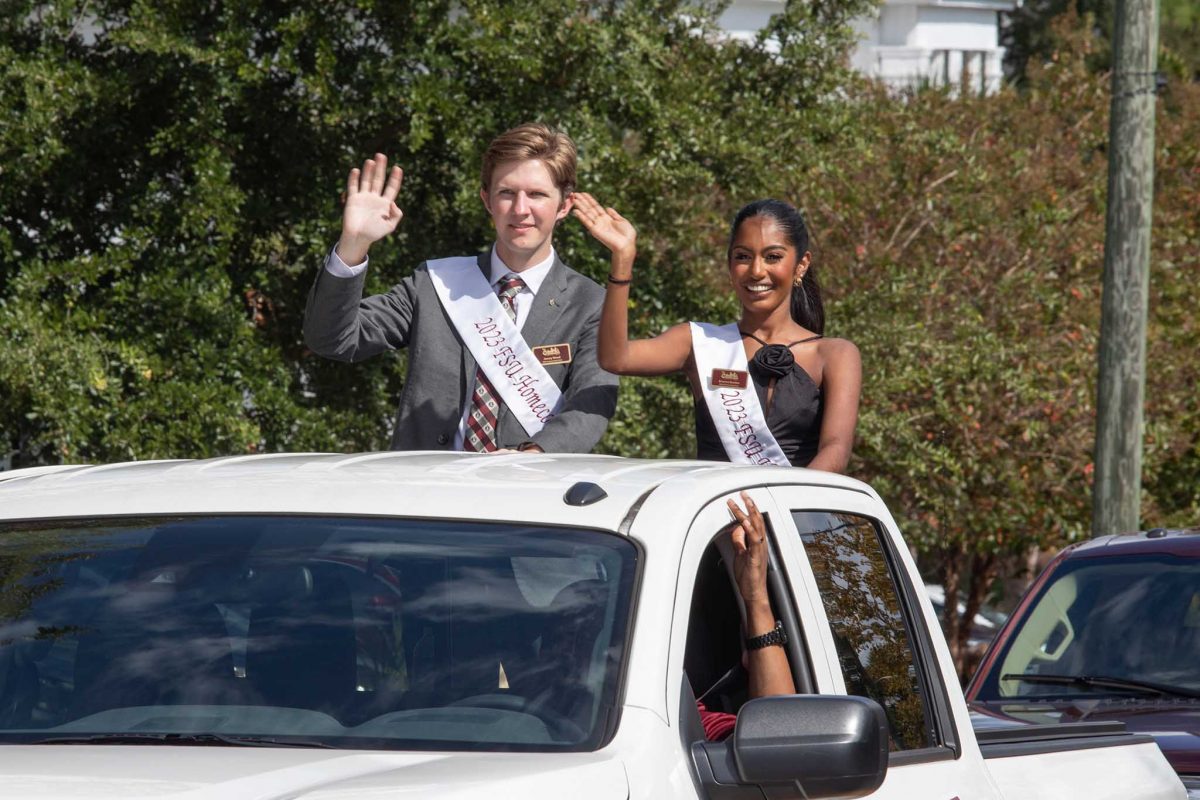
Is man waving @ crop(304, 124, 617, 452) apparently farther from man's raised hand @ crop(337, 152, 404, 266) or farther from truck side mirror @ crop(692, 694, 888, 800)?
truck side mirror @ crop(692, 694, 888, 800)

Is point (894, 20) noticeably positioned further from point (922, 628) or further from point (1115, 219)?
point (922, 628)

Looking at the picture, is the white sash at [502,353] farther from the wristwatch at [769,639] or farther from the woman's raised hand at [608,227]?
the wristwatch at [769,639]

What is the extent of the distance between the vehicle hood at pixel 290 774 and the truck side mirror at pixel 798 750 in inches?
8.8

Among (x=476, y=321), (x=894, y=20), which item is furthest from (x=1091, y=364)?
(x=894, y=20)

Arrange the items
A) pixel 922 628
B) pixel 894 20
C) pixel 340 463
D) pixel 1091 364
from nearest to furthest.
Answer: pixel 340 463 → pixel 922 628 → pixel 1091 364 → pixel 894 20

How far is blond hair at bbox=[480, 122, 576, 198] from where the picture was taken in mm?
5090

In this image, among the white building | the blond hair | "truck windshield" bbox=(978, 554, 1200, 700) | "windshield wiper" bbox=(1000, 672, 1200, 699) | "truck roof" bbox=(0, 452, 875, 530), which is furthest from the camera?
the white building

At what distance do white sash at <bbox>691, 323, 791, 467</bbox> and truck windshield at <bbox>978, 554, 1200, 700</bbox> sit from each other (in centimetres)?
247

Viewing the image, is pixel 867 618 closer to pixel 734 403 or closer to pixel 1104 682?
pixel 734 403

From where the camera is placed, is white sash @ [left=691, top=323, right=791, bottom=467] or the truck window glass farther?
white sash @ [left=691, top=323, right=791, bottom=467]

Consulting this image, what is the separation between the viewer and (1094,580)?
727cm

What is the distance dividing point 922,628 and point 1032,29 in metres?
37.8

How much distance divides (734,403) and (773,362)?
0.16 m

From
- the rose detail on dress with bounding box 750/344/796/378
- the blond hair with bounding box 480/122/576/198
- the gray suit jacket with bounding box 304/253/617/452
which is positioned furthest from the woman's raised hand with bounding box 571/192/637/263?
the rose detail on dress with bounding box 750/344/796/378
